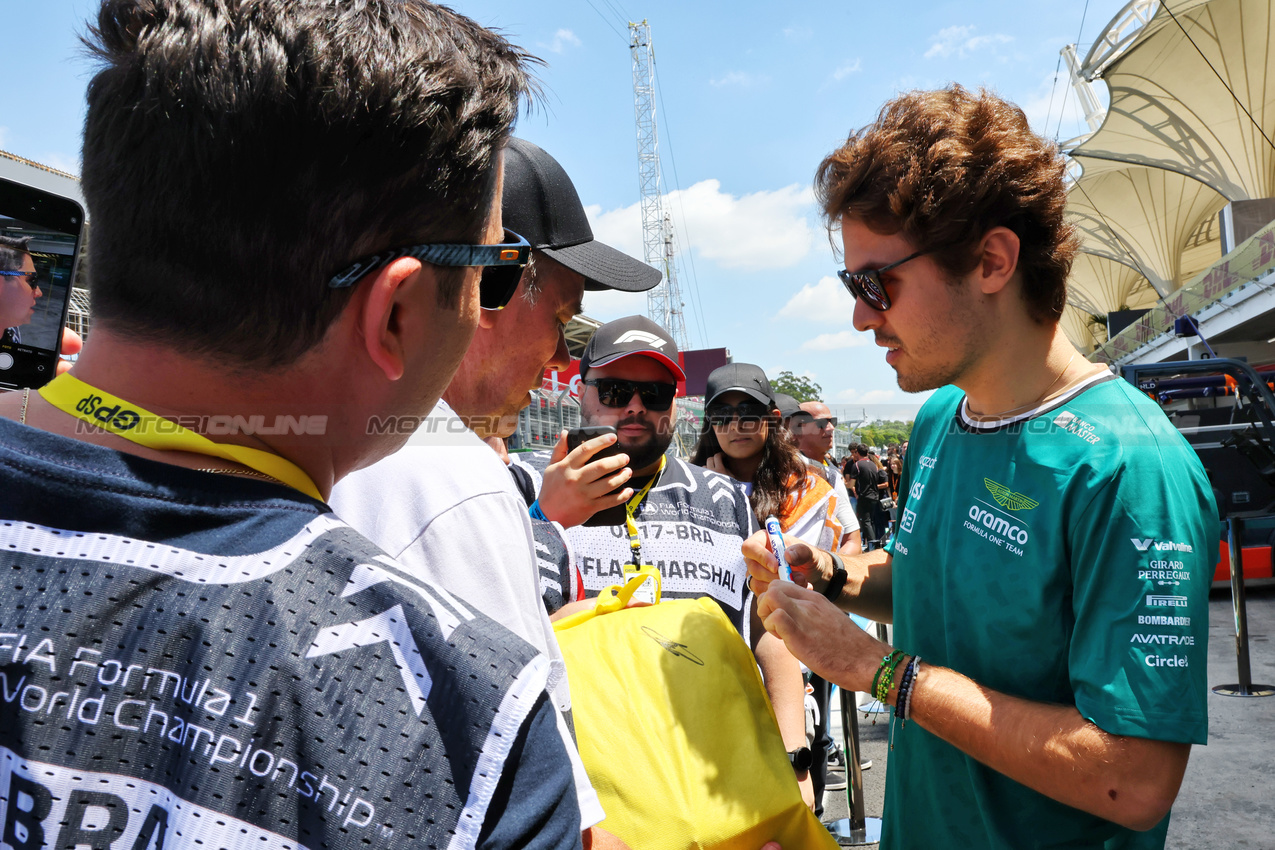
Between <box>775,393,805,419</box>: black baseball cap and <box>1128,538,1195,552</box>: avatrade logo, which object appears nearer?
<box>1128,538,1195,552</box>: avatrade logo

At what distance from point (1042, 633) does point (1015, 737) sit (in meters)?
0.23

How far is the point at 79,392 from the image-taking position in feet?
Answer: 2.33

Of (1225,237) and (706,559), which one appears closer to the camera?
(706,559)

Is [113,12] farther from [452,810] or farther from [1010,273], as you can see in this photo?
[1010,273]

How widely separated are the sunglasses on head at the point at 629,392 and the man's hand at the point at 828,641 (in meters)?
1.35

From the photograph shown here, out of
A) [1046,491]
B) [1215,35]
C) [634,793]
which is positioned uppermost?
[1215,35]

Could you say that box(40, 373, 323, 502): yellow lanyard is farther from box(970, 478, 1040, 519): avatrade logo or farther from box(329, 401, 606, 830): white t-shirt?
box(970, 478, 1040, 519): avatrade logo

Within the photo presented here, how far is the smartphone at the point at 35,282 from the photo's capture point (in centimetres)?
188

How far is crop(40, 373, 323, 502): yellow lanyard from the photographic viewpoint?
2.23 feet

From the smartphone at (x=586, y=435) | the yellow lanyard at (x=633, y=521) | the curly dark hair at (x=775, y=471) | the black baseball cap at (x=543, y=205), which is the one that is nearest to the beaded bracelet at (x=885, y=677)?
the smartphone at (x=586, y=435)

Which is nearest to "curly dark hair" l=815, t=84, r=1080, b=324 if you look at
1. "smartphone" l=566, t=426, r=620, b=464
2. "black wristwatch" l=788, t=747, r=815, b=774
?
"smartphone" l=566, t=426, r=620, b=464

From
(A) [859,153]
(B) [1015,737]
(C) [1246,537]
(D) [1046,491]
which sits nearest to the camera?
(B) [1015,737]

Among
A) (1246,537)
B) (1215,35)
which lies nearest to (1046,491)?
(1246,537)

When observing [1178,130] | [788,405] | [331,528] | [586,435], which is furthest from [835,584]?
[1178,130]
